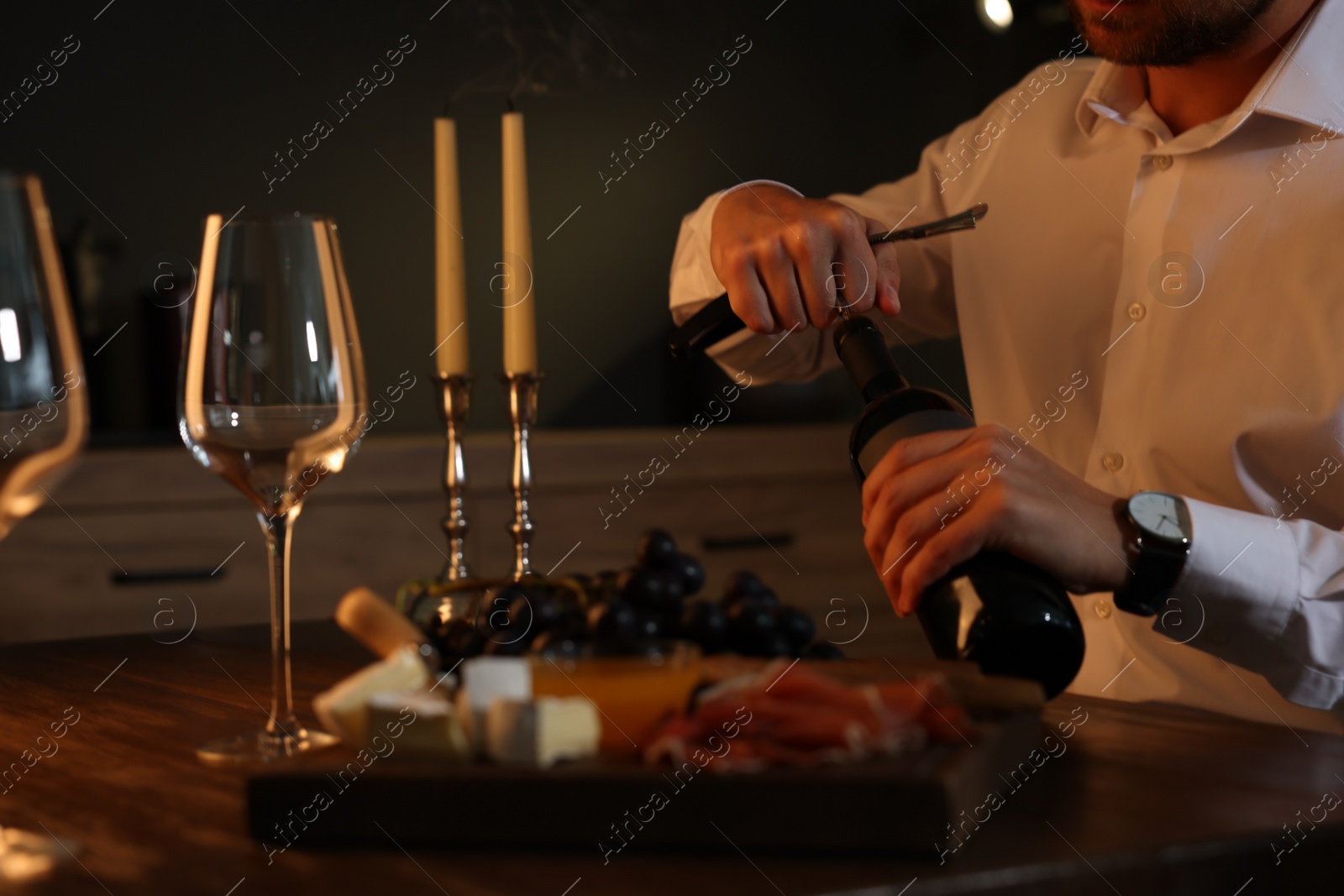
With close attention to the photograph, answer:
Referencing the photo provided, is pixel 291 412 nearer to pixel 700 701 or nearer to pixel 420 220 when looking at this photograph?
pixel 700 701

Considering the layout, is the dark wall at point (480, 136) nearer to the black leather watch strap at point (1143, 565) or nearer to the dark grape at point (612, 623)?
the black leather watch strap at point (1143, 565)

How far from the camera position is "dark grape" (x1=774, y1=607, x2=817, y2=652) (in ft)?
2.34

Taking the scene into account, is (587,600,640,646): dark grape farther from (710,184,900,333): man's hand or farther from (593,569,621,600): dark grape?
(710,184,900,333): man's hand

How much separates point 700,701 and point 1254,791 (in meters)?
0.25

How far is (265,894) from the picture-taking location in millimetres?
450

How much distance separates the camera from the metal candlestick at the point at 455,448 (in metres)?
1.08

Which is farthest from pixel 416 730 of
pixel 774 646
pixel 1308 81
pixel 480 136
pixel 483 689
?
pixel 480 136

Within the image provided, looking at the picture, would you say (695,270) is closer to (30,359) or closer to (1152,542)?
(1152,542)

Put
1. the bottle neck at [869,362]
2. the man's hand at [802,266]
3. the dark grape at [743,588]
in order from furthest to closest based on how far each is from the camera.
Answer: the man's hand at [802,266] < the bottle neck at [869,362] < the dark grape at [743,588]

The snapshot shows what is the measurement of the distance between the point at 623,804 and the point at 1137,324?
935 mm

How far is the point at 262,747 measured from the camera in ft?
2.11

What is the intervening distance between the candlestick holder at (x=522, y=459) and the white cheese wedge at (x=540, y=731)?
0.57 meters

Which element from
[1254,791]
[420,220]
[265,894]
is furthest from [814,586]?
[265,894]

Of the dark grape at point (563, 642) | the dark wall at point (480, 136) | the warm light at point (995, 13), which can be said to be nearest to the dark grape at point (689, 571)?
the dark grape at point (563, 642)
